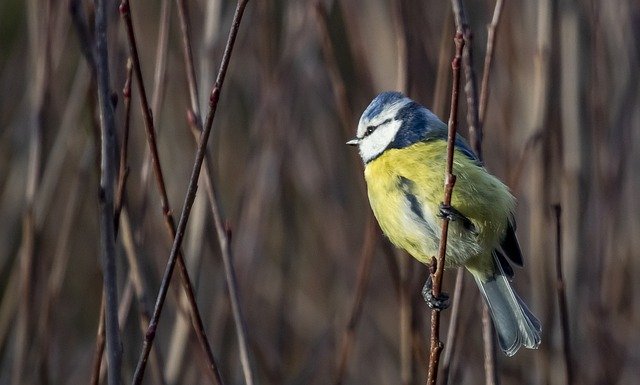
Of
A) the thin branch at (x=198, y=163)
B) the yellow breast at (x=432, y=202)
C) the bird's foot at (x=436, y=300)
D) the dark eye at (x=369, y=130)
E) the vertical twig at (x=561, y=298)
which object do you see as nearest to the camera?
the thin branch at (x=198, y=163)

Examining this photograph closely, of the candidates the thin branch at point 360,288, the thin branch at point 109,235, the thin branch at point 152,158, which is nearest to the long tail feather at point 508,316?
the thin branch at point 360,288

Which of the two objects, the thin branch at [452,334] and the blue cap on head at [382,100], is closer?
the thin branch at [452,334]

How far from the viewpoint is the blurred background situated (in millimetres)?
1852

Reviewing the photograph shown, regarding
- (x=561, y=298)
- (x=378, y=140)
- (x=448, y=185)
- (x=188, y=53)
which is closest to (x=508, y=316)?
(x=561, y=298)

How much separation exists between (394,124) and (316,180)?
898mm

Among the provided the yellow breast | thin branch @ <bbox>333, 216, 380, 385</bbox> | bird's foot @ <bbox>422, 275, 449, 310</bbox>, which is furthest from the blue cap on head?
bird's foot @ <bbox>422, 275, 449, 310</bbox>

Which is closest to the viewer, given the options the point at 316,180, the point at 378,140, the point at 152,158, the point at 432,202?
the point at 152,158

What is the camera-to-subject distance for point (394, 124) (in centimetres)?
187

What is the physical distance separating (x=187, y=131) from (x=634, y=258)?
1.43m

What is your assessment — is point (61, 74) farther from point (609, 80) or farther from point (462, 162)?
point (609, 80)

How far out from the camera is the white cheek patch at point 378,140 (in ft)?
6.10

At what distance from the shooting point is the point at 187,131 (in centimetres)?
277

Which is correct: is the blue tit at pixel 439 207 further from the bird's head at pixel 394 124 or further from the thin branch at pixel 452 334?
the thin branch at pixel 452 334

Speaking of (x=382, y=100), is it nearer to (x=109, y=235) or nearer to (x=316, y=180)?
(x=109, y=235)
